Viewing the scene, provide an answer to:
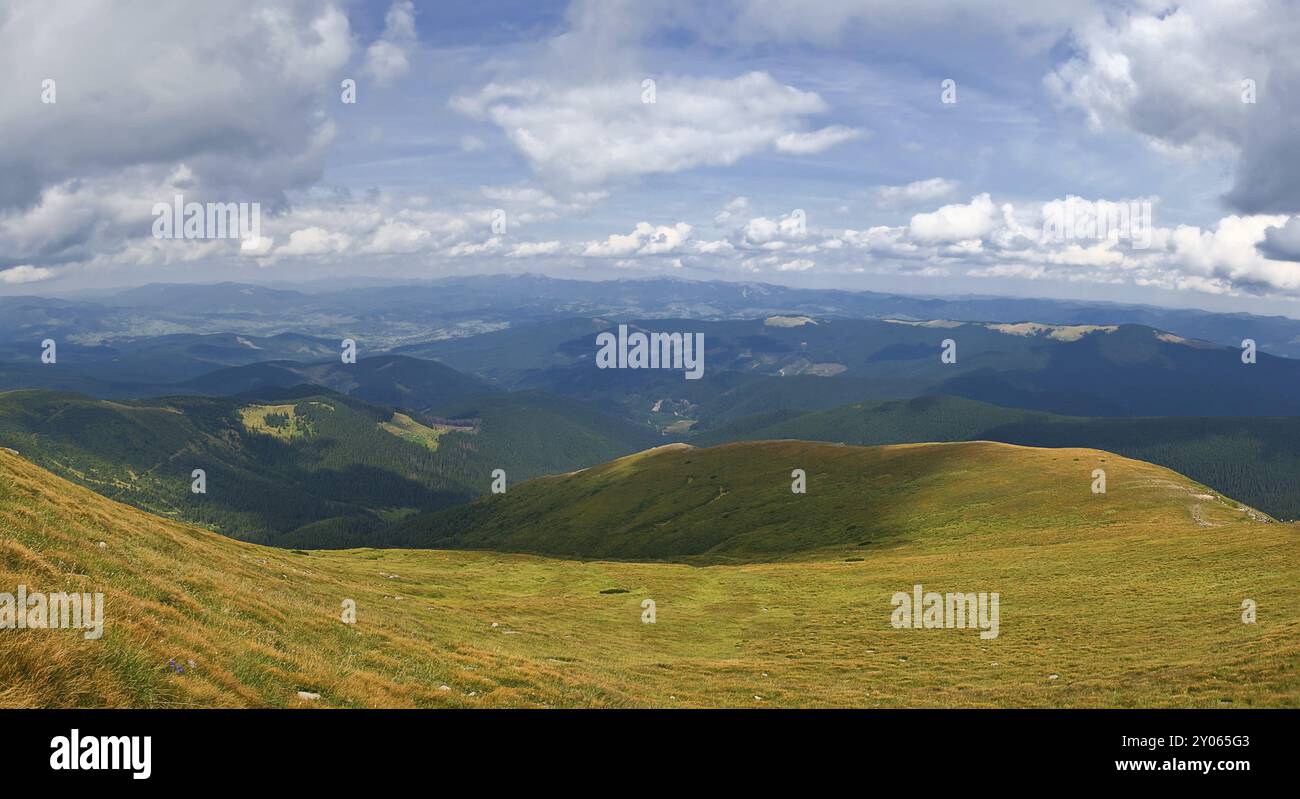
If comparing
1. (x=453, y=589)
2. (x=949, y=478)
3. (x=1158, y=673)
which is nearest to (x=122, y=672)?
(x=1158, y=673)
